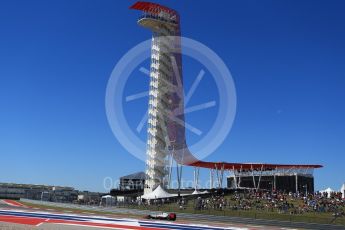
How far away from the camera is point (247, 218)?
1810 inches

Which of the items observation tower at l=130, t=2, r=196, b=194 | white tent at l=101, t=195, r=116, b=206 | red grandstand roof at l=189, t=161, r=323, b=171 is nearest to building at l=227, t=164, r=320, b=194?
red grandstand roof at l=189, t=161, r=323, b=171

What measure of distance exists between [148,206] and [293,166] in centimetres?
3764

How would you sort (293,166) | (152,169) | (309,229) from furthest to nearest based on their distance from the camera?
1. (293,166)
2. (152,169)
3. (309,229)

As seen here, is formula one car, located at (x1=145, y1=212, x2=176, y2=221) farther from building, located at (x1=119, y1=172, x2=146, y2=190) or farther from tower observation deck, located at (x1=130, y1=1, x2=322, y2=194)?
building, located at (x1=119, y1=172, x2=146, y2=190)

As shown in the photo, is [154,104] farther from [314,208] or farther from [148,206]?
[314,208]

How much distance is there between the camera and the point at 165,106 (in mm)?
85125

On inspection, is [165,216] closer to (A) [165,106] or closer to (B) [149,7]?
(A) [165,106]

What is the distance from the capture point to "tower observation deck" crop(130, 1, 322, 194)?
3285 inches

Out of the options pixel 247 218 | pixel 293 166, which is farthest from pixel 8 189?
pixel 247 218

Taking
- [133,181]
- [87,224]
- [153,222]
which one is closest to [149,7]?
[133,181]

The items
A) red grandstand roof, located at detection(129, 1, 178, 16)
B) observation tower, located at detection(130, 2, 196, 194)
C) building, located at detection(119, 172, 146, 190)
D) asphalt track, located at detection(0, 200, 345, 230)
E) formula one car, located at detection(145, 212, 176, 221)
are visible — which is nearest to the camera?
asphalt track, located at detection(0, 200, 345, 230)

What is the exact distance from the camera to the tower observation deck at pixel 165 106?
8344 centimetres

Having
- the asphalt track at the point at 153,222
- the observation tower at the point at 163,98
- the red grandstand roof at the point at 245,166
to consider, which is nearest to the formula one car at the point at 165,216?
the asphalt track at the point at 153,222

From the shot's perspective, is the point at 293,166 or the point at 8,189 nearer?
the point at 293,166
